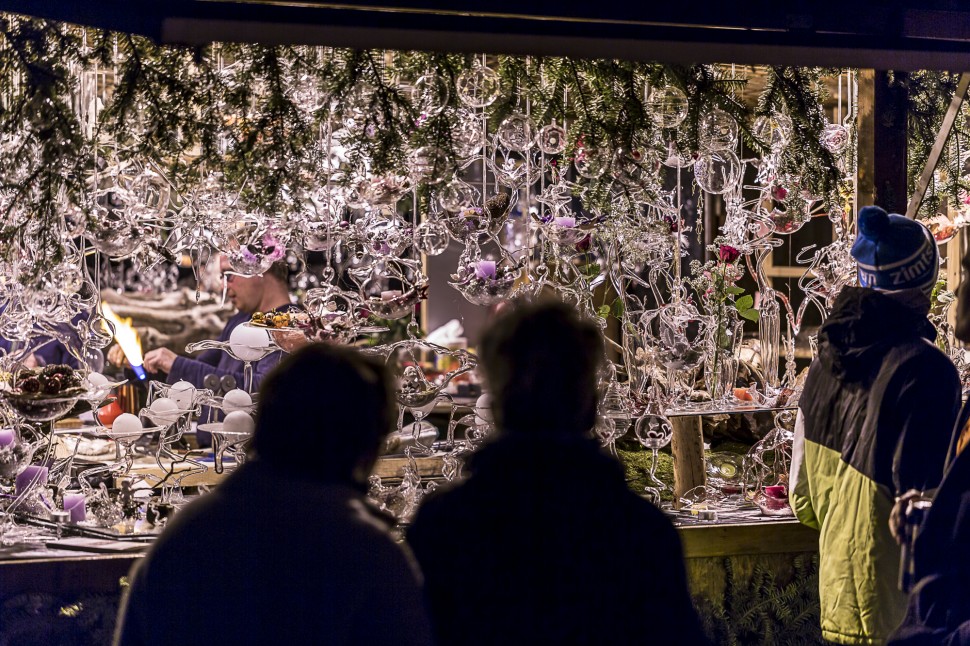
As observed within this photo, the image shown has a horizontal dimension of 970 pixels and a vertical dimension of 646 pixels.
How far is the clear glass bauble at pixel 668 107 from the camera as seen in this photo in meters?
2.88

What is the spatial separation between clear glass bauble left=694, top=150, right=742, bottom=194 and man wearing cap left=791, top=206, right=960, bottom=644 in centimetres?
59

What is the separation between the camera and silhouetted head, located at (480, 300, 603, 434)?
1534 millimetres

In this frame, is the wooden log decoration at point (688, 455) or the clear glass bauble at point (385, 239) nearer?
the clear glass bauble at point (385, 239)

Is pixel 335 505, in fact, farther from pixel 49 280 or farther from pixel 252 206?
pixel 49 280

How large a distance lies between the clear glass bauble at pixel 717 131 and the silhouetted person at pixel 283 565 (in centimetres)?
190

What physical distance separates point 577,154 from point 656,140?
0.75 feet

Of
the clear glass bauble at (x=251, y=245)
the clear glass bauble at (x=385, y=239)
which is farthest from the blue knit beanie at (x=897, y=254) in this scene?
the clear glass bauble at (x=251, y=245)

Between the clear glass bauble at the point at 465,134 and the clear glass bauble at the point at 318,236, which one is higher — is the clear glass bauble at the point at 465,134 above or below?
above

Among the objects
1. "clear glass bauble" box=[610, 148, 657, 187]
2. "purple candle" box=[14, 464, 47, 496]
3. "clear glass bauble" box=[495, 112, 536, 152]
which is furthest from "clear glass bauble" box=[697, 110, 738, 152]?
"purple candle" box=[14, 464, 47, 496]

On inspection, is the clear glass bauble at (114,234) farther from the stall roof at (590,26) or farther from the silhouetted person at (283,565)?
the silhouetted person at (283,565)

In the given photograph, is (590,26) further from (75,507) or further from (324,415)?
(75,507)

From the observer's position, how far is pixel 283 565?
140cm

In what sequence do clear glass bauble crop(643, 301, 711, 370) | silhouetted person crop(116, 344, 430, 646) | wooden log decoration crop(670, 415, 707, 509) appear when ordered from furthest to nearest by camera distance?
wooden log decoration crop(670, 415, 707, 509) → clear glass bauble crop(643, 301, 711, 370) → silhouetted person crop(116, 344, 430, 646)

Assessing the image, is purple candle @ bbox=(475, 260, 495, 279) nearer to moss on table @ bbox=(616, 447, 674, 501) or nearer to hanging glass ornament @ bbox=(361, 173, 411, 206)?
hanging glass ornament @ bbox=(361, 173, 411, 206)
